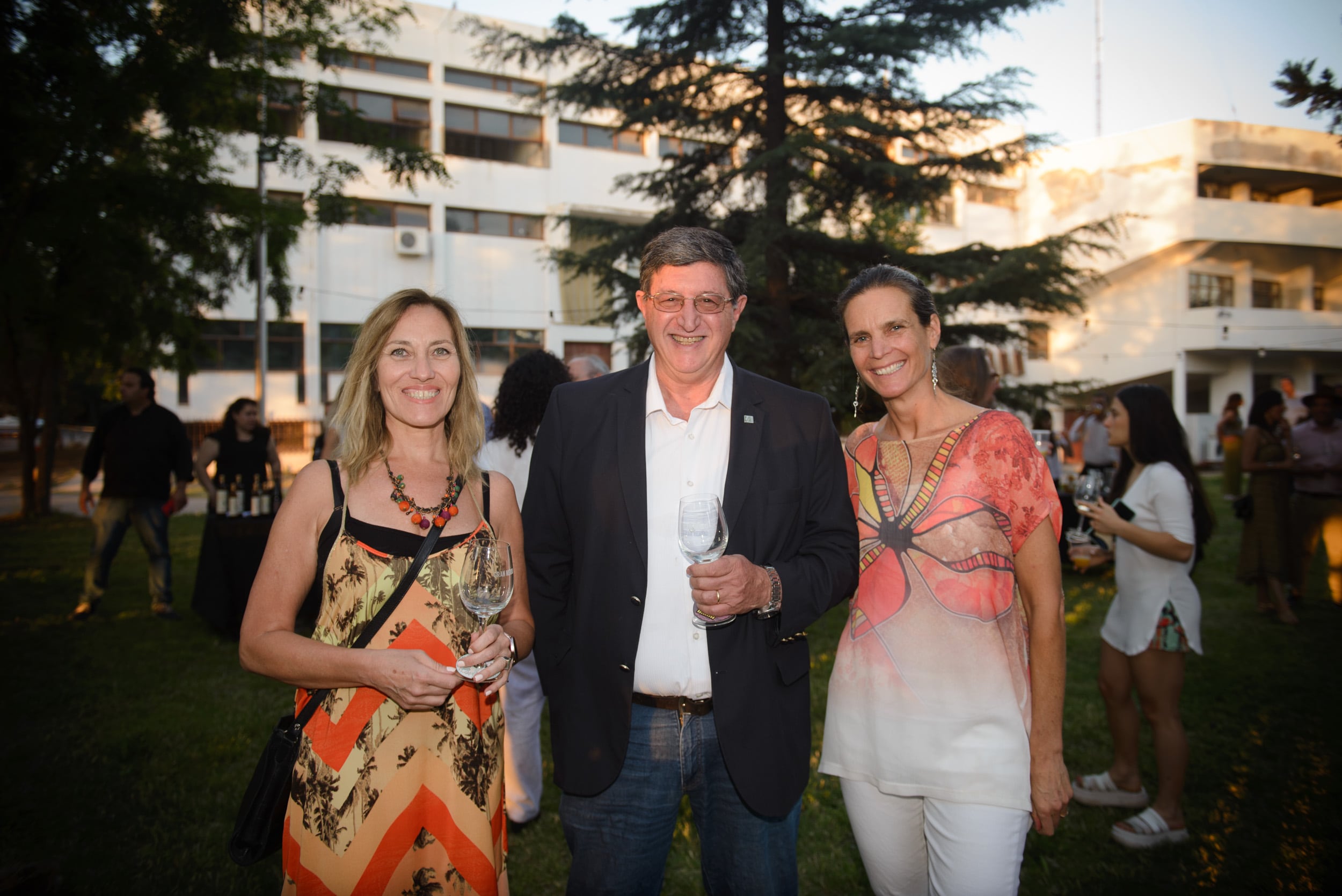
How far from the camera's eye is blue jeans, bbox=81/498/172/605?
7281mm

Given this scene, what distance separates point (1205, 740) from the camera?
4781 millimetres

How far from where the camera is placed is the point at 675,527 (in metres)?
2.18

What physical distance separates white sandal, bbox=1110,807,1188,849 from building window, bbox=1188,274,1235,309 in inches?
1315

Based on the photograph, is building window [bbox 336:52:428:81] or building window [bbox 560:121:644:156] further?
building window [bbox 560:121:644:156]

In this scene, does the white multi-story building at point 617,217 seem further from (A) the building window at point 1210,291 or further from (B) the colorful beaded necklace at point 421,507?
(B) the colorful beaded necklace at point 421,507

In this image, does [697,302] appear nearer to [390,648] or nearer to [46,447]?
[390,648]

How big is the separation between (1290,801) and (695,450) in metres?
4.15

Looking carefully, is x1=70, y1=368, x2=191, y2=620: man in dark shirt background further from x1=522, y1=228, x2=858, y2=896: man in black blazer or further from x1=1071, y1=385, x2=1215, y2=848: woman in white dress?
x1=1071, y1=385, x2=1215, y2=848: woman in white dress

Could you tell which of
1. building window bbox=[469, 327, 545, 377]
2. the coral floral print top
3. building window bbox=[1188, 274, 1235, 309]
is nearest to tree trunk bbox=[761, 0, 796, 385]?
the coral floral print top

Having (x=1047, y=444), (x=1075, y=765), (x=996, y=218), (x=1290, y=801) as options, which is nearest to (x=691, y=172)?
(x=1047, y=444)

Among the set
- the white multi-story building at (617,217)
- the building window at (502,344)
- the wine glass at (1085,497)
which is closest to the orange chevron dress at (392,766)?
the wine glass at (1085,497)

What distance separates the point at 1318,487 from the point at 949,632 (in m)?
8.25

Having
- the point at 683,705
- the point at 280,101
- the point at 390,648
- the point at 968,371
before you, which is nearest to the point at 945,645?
the point at 683,705

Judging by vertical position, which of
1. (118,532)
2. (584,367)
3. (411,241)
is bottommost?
(118,532)
